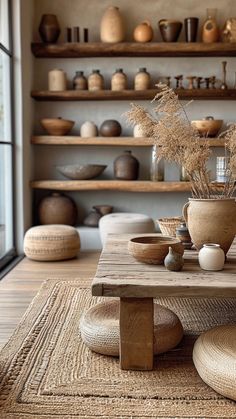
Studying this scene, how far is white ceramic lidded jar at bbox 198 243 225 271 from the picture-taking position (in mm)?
2371

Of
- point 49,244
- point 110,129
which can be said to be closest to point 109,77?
point 110,129

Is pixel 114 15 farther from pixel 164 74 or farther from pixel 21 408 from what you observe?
pixel 21 408

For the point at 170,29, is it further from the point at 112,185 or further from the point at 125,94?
the point at 112,185

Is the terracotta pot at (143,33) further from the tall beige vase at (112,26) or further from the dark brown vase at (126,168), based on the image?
the dark brown vase at (126,168)

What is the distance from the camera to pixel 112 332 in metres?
2.36

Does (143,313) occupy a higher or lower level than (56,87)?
lower

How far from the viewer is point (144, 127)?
8.37 feet

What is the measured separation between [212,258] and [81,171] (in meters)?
3.19

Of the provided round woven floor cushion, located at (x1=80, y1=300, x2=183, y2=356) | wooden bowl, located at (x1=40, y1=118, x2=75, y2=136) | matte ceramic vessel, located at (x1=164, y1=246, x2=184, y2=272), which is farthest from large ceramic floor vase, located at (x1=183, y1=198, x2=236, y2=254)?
wooden bowl, located at (x1=40, y1=118, x2=75, y2=136)

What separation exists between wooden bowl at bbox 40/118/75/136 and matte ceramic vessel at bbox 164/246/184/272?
133 inches

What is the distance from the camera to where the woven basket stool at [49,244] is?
181 inches

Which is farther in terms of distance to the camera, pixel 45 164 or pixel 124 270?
pixel 45 164

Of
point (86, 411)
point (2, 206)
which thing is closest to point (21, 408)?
point (86, 411)

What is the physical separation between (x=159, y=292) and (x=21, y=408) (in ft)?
2.33
